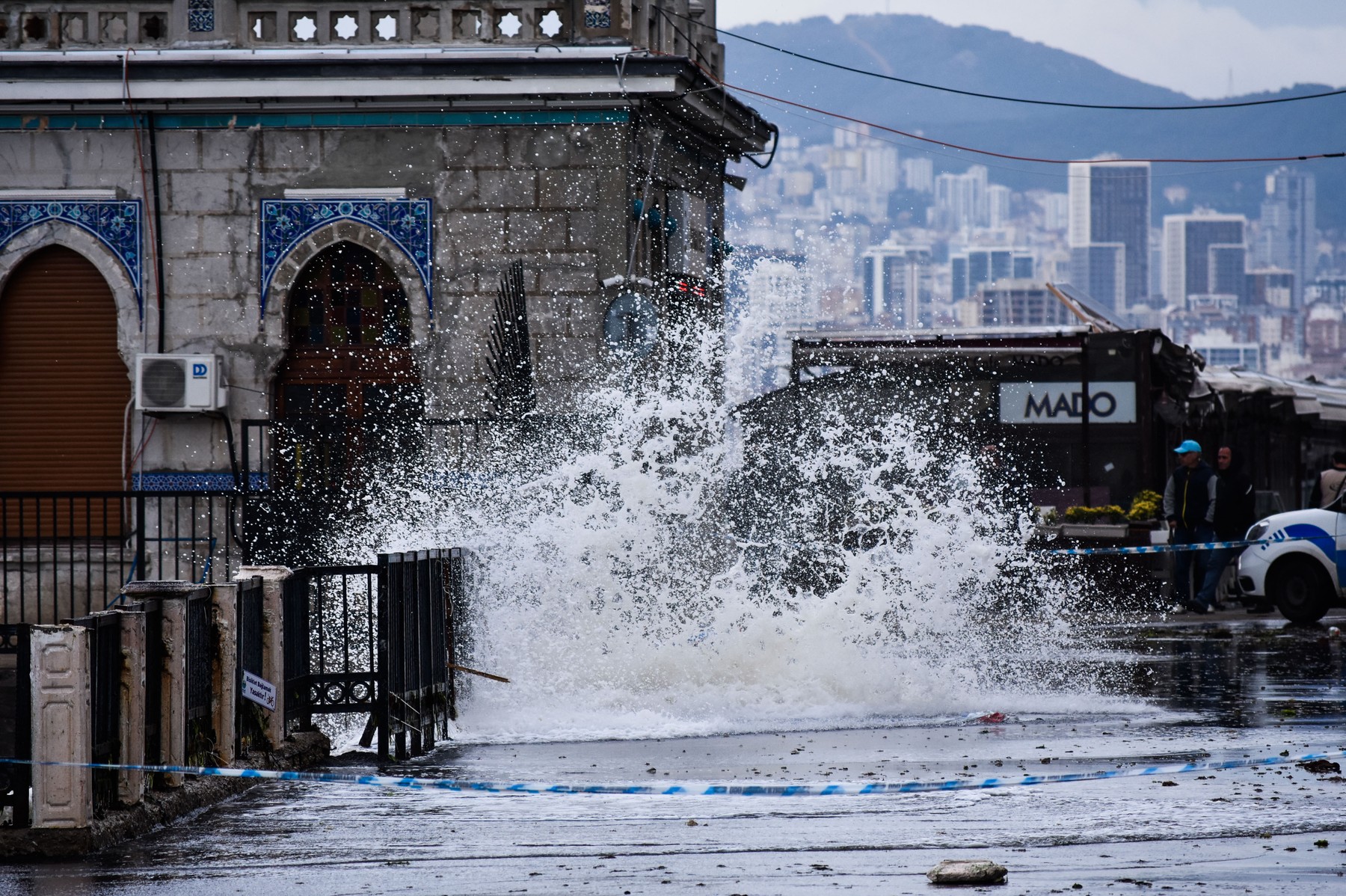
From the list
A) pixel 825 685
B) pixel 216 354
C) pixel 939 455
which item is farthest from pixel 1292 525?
pixel 216 354

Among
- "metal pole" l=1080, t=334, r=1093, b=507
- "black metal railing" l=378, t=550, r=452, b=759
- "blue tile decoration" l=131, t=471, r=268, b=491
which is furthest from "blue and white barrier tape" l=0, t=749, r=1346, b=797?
"metal pole" l=1080, t=334, r=1093, b=507

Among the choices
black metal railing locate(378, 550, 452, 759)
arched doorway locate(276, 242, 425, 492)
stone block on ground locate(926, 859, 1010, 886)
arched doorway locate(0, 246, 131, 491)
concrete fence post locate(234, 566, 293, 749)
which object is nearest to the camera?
stone block on ground locate(926, 859, 1010, 886)

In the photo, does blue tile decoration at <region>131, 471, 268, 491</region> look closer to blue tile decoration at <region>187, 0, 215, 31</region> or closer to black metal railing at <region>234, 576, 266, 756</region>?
blue tile decoration at <region>187, 0, 215, 31</region>

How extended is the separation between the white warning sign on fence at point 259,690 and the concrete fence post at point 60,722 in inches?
65.2

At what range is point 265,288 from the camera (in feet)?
57.7

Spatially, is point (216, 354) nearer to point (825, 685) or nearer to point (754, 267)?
point (754, 267)

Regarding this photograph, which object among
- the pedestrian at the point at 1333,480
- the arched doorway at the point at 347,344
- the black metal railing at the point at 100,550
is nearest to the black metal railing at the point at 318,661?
the black metal railing at the point at 100,550

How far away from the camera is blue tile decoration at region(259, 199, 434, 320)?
687 inches

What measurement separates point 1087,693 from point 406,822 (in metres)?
5.87

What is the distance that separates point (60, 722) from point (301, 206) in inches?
430

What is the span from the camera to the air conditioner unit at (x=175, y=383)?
17125 millimetres

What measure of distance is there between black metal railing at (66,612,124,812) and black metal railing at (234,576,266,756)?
110 centimetres

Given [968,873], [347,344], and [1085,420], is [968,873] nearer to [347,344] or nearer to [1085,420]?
[347,344]

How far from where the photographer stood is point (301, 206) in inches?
691
